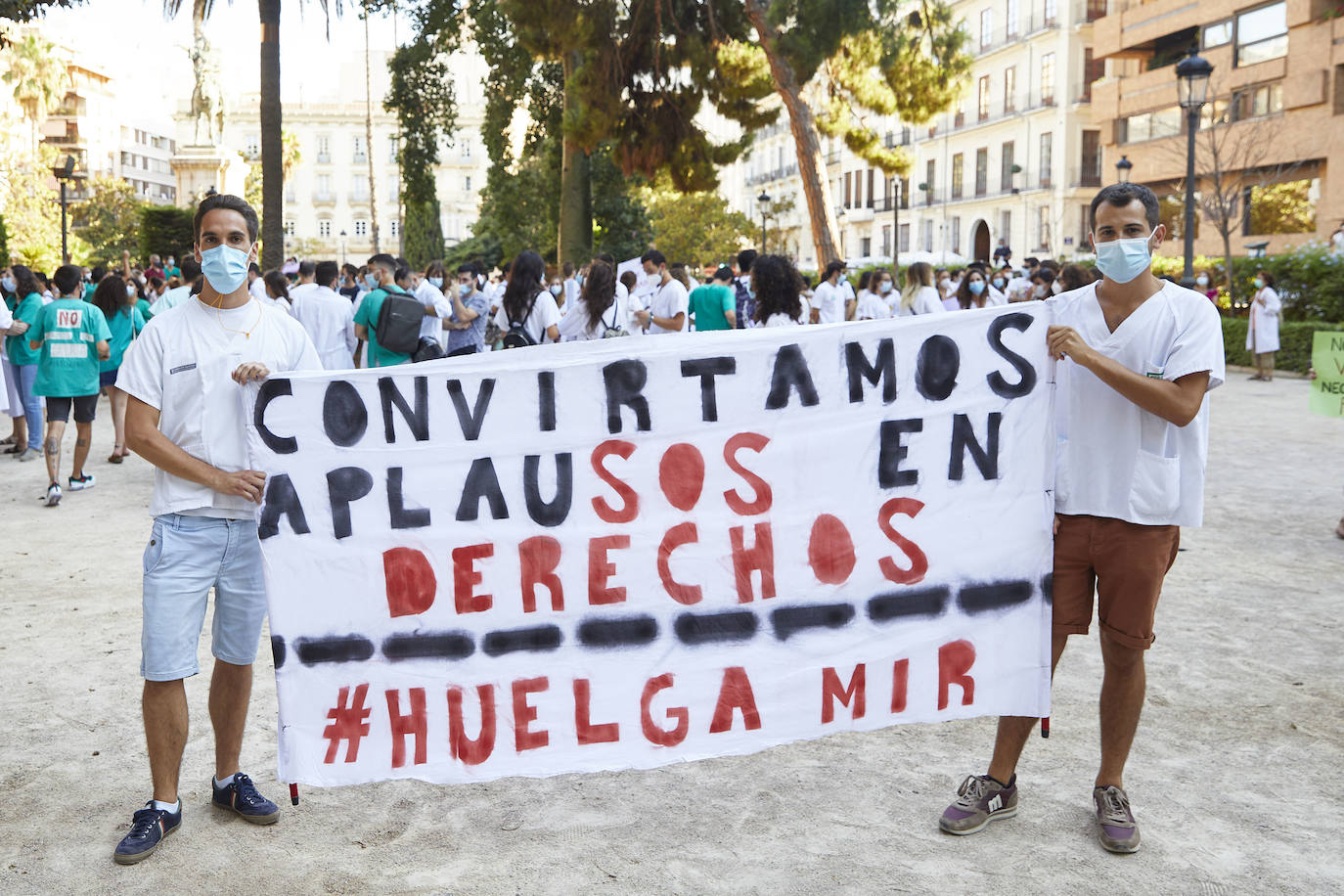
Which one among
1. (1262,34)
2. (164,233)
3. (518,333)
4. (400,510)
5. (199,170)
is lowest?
(400,510)

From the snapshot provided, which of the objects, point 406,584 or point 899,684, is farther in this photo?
point 899,684

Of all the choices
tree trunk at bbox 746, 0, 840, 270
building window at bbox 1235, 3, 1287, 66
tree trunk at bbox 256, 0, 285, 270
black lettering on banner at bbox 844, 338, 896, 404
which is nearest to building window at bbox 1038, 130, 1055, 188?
building window at bbox 1235, 3, 1287, 66

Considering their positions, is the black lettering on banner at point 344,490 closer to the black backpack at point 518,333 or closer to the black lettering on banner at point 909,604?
the black lettering on banner at point 909,604

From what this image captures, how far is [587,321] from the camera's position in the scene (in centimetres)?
920

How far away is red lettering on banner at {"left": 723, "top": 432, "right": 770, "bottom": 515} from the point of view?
3607 millimetres

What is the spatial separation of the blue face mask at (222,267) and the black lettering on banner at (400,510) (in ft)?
2.30

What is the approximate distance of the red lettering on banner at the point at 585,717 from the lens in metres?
3.54

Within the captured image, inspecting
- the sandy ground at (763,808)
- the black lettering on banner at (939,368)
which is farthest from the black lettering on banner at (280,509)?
the black lettering on banner at (939,368)

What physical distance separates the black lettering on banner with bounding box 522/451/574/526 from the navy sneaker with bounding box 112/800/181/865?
A: 1.37 m

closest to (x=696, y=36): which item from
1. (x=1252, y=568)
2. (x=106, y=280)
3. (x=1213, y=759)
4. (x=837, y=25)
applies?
(x=837, y=25)

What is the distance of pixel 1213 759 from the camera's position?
423cm

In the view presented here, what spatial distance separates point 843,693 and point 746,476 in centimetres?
69

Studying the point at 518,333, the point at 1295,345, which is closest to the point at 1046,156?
the point at 1295,345

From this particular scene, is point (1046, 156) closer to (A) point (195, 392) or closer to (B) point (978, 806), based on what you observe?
(B) point (978, 806)
